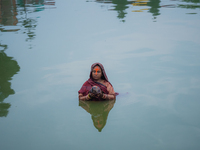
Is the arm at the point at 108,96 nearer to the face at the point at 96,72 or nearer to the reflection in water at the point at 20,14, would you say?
the face at the point at 96,72

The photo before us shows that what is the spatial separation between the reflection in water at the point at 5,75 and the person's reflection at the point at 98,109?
1561 millimetres

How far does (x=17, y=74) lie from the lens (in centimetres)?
719

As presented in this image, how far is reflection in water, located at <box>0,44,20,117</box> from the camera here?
217 inches

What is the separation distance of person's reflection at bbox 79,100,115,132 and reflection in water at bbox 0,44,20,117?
156 cm

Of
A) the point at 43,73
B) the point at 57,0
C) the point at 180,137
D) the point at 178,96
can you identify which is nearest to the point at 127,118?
the point at 180,137

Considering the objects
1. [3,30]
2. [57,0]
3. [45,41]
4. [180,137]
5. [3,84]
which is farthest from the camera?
[57,0]

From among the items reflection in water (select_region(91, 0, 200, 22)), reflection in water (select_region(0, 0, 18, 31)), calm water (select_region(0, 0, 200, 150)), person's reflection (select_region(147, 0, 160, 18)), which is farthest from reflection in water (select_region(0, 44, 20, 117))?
person's reflection (select_region(147, 0, 160, 18))

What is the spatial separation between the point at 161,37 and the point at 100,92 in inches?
227

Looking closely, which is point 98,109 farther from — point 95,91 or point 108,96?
point 95,91

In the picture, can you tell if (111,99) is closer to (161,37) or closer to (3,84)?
(3,84)

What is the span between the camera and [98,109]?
5395 mm

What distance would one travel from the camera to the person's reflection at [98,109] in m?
4.96

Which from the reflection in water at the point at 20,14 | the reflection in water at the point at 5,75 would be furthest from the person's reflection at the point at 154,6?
the reflection in water at the point at 5,75

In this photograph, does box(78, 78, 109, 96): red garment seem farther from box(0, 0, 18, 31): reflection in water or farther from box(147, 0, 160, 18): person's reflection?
box(147, 0, 160, 18): person's reflection
